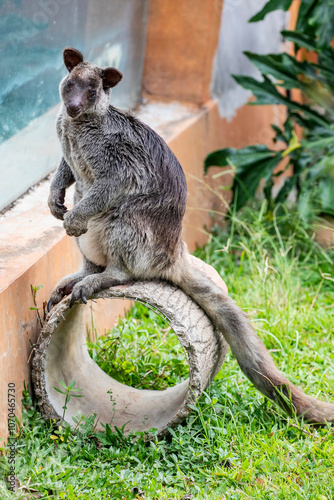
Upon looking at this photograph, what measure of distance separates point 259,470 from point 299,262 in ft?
9.30

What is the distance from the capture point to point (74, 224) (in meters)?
3.49

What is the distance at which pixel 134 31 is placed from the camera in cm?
640

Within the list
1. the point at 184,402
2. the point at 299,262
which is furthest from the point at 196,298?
the point at 299,262

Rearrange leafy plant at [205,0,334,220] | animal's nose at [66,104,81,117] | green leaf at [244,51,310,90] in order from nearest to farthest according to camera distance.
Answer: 1. animal's nose at [66,104,81,117]
2. leafy plant at [205,0,334,220]
3. green leaf at [244,51,310,90]

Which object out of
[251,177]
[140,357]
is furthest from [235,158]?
[140,357]

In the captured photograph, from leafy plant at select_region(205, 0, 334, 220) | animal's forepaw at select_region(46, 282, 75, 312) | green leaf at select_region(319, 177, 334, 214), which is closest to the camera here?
animal's forepaw at select_region(46, 282, 75, 312)

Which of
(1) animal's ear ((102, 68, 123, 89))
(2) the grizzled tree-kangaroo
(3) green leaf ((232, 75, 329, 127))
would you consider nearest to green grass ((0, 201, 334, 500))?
(2) the grizzled tree-kangaroo

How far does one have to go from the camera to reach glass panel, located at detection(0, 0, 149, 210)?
4219 millimetres

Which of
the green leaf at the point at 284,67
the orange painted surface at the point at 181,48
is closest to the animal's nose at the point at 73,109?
the green leaf at the point at 284,67

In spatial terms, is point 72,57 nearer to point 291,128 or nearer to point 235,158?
point 235,158

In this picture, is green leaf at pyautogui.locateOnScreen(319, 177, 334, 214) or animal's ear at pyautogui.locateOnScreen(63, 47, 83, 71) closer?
animal's ear at pyautogui.locateOnScreen(63, 47, 83, 71)

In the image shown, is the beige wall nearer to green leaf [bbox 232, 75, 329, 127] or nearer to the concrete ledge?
the concrete ledge

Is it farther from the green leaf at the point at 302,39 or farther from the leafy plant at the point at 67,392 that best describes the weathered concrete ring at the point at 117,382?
the green leaf at the point at 302,39

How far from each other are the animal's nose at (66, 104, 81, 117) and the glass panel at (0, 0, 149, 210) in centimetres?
106
